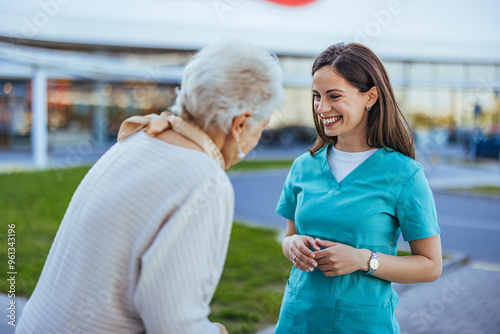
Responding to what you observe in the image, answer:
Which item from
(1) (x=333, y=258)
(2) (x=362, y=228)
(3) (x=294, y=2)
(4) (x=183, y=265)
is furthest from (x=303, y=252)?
(3) (x=294, y=2)

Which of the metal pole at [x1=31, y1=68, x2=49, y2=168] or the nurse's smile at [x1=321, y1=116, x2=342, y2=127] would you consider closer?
the nurse's smile at [x1=321, y1=116, x2=342, y2=127]

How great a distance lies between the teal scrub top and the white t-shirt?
0.05 metres

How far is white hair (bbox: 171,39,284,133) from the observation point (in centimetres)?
134

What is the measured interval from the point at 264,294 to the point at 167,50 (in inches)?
984

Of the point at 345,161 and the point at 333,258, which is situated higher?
the point at 345,161

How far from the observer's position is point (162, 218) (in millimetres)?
1235

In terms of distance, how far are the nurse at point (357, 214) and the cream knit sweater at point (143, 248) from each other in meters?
0.61

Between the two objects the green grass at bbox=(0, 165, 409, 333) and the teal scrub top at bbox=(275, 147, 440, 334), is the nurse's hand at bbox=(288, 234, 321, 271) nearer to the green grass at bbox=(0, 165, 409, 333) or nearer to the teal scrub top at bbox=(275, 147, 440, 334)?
the teal scrub top at bbox=(275, 147, 440, 334)

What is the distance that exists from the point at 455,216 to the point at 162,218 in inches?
365

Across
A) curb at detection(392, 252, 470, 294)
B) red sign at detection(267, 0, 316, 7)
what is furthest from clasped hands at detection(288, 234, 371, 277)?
red sign at detection(267, 0, 316, 7)

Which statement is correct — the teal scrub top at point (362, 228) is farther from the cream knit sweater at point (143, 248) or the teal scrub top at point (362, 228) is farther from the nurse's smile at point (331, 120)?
the cream knit sweater at point (143, 248)

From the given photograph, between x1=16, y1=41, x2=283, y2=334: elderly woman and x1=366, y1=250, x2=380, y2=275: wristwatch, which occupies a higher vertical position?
x1=16, y1=41, x2=283, y2=334: elderly woman

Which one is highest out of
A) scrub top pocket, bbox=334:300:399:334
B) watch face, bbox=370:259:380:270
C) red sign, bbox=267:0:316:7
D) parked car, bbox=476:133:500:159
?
red sign, bbox=267:0:316:7

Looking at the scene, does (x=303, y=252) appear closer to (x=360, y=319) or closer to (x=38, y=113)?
(x=360, y=319)
